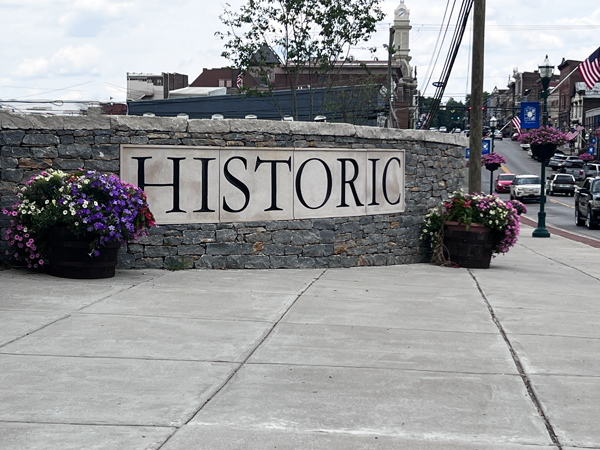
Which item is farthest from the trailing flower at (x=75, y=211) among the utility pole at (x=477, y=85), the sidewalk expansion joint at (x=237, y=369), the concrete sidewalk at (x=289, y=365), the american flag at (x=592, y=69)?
the american flag at (x=592, y=69)

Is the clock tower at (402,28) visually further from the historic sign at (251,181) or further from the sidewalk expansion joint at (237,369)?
the sidewalk expansion joint at (237,369)

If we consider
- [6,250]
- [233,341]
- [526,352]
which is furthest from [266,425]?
[6,250]

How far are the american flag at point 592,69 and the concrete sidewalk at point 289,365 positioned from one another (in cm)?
1813

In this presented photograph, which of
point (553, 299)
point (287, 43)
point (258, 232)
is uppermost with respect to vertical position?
point (287, 43)

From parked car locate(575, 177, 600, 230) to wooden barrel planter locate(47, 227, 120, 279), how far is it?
22.6 meters

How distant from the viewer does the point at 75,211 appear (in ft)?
28.8

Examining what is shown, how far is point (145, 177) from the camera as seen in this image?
33.6 feet

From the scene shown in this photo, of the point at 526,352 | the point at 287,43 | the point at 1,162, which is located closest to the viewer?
the point at 526,352

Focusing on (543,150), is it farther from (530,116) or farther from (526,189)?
(526,189)

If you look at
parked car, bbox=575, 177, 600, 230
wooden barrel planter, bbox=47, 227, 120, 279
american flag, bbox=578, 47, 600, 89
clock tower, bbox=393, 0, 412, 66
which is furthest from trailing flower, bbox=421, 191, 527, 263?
clock tower, bbox=393, 0, 412, 66

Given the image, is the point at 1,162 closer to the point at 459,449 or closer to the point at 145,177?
the point at 145,177

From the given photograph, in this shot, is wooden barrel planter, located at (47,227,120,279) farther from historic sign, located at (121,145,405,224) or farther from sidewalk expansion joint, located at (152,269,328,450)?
sidewalk expansion joint, located at (152,269,328,450)

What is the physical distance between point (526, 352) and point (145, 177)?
5833mm

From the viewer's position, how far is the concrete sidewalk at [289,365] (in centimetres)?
422
